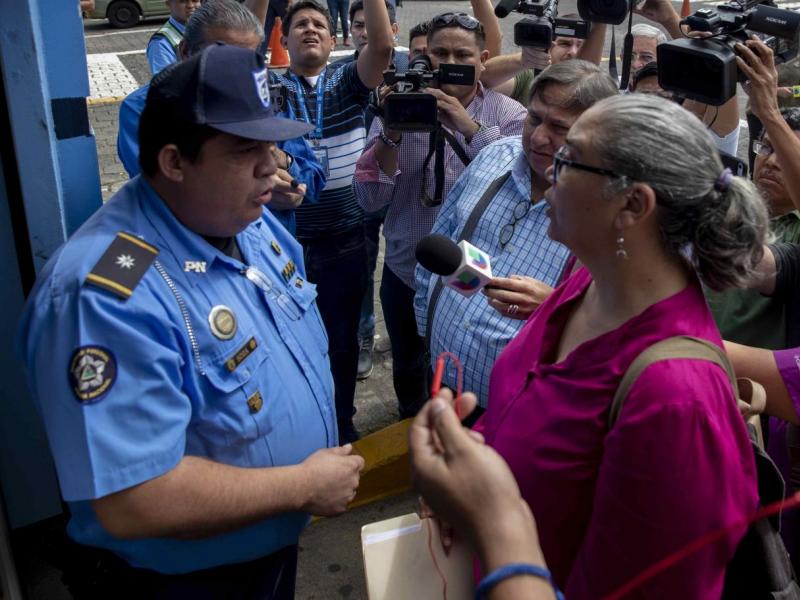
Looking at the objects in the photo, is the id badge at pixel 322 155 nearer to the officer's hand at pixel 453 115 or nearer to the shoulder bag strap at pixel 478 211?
the officer's hand at pixel 453 115

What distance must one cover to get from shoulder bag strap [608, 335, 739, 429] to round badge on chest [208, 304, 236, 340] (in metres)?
0.89

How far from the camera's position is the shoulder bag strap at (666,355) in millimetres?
1520

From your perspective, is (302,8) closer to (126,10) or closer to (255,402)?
(255,402)

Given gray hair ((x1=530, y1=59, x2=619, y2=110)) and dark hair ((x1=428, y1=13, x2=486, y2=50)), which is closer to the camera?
gray hair ((x1=530, y1=59, x2=619, y2=110))

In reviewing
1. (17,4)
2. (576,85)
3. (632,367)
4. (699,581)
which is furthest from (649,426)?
(17,4)

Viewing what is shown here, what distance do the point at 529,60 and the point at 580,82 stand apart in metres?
1.60

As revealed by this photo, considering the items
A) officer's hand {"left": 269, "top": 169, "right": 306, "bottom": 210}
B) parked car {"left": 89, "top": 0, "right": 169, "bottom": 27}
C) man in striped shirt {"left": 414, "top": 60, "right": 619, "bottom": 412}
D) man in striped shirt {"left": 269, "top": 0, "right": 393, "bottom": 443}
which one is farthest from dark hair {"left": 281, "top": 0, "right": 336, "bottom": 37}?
parked car {"left": 89, "top": 0, "right": 169, "bottom": 27}

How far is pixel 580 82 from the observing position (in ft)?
8.41

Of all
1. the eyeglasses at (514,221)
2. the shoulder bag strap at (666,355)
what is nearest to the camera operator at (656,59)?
the eyeglasses at (514,221)

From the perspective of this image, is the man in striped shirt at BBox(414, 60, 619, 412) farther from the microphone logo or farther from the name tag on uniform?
the name tag on uniform

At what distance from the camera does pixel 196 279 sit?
1849 millimetres

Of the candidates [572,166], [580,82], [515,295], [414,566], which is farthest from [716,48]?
[414,566]

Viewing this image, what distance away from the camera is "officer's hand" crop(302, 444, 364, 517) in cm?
193

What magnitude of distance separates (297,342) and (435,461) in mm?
842
